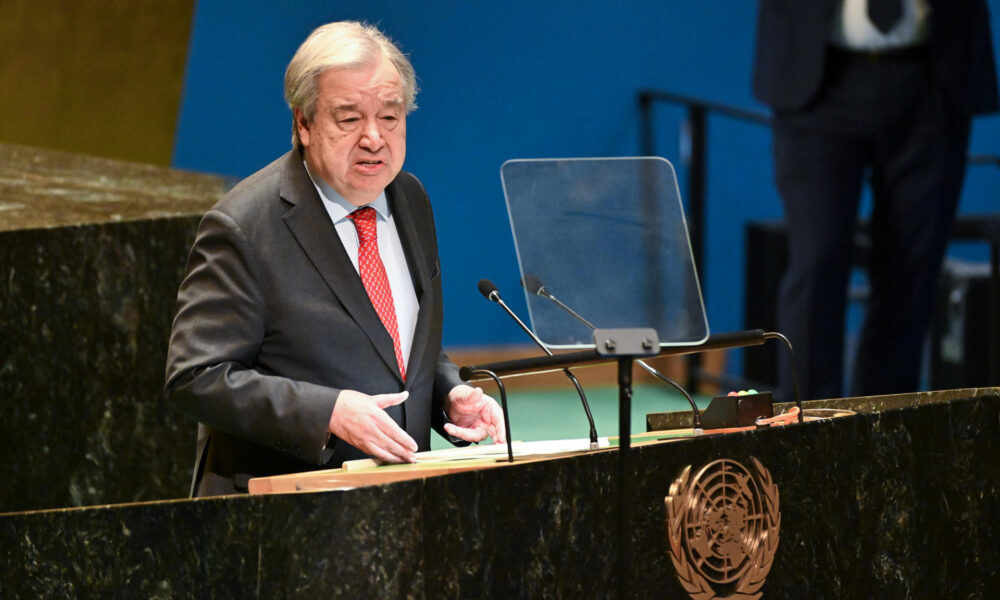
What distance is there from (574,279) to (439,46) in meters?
3.50

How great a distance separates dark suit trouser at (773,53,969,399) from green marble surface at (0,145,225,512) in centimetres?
183

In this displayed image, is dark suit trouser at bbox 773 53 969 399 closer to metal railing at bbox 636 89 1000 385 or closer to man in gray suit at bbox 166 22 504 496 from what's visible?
metal railing at bbox 636 89 1000 385

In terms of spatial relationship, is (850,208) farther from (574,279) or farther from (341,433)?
(341,433)

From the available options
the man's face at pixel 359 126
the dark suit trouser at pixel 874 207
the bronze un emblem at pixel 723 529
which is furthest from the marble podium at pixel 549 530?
the dark suit trouser at pixel 874 207

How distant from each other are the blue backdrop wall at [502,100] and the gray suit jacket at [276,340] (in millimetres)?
2895

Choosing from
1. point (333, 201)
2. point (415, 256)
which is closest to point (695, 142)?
point (415, 256)

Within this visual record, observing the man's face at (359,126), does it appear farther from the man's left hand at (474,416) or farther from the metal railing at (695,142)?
the metal railing at (695,142)

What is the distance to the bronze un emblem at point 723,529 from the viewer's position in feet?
6.42

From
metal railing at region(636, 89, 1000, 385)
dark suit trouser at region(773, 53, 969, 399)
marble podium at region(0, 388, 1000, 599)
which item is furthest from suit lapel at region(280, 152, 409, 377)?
metal railing at region(636, 89, 1000, 385)

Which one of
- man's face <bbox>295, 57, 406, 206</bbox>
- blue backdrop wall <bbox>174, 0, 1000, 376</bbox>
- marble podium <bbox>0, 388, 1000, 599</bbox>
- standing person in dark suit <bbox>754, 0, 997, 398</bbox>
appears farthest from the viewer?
blue backdrop wall <bbox>174, 0, 1000, 376</bbox>

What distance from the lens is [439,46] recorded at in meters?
5.65

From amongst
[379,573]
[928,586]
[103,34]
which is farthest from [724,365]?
[379,573]

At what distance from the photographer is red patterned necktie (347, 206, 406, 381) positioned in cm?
244

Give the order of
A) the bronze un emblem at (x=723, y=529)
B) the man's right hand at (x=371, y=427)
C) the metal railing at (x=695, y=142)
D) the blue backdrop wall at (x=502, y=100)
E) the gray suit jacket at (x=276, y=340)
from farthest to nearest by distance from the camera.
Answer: the metal railing at (x=695, y=142) < the blue backdrop wall at (x=502, y=100) < the gray suit jacket at (x=276, y=340) < the man's right hand at (x=371, y=427) < the bronze un emblem at (x=723, y=529)
